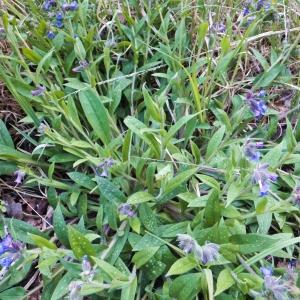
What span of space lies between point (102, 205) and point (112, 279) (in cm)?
46

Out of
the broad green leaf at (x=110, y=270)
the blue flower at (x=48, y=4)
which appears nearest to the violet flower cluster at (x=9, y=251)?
the broad green leaf at (x=110, y=270)

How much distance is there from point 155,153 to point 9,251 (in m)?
0.78

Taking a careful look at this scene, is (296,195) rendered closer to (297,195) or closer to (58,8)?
(297,195)

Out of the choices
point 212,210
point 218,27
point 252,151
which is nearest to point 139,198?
point 212,210

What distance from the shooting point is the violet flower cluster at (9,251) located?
1815 mm

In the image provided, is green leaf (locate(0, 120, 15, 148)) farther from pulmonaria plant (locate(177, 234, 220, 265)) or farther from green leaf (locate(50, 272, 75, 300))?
pulmonaria plant (locate(177, 234, 220, 265))

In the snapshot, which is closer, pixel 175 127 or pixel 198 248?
pixel 198 248

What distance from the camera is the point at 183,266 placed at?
183cm

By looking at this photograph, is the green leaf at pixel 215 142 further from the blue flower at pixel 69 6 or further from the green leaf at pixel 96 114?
the blue flower at pixel 69 6

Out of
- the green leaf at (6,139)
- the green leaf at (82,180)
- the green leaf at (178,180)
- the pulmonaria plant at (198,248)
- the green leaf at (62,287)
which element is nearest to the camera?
the pulmonaria plant at (198,248)

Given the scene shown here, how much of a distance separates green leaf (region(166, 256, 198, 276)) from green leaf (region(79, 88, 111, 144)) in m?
0.77

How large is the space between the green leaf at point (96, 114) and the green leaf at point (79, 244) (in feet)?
2.03

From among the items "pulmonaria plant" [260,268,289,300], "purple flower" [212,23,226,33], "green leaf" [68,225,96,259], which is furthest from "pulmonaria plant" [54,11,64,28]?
"pulmonaria plant" [260,268,289,300]

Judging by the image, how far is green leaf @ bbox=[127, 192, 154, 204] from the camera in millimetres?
2072
